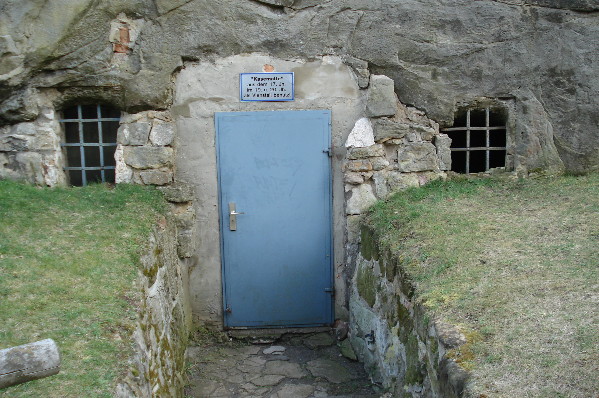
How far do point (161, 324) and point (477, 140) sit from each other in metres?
3.91

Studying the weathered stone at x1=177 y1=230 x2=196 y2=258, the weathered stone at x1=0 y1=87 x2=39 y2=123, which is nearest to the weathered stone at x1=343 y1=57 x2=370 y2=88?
the weathered stone at x1=177 y1=230 x2=196 y2=258

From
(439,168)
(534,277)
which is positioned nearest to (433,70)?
(439,168)

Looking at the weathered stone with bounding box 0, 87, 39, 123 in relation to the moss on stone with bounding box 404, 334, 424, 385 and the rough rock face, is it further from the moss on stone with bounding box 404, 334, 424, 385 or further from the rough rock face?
the moss on stone with bounding box 404, 334, 424, 385

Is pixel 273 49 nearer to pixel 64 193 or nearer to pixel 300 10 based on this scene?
pixel 300 10

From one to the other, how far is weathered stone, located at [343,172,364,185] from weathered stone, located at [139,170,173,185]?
1.77m

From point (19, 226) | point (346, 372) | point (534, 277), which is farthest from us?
point (346, 372)

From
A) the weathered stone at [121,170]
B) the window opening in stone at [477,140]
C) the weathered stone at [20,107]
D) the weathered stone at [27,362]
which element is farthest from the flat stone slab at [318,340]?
the weathered stone at [27,362]

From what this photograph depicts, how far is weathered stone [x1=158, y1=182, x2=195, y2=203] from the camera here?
5512mm

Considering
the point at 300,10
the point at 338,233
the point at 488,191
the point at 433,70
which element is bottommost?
the point at 338,233

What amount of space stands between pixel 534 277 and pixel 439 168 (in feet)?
8.18

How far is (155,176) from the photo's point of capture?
18.1 feet

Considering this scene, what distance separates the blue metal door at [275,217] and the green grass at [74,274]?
2.77 feet

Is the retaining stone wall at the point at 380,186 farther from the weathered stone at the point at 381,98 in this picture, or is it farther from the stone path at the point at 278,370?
the stone path at the point at 278,370

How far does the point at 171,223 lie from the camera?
212 inches
